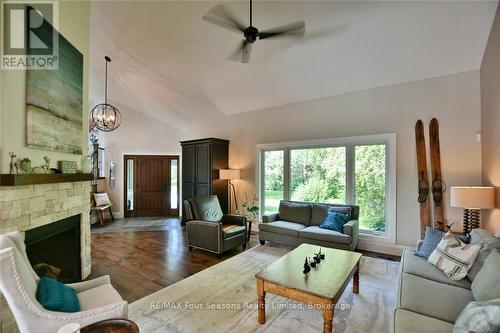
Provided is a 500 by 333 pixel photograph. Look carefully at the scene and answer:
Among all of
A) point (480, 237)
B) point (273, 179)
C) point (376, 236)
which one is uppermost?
point (273, 179)

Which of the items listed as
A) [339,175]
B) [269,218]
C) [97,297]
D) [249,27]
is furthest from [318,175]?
[97,297]

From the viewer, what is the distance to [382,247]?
159 inches

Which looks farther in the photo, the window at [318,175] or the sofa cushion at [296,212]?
the window at [318,175]

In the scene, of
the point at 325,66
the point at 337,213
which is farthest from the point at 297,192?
the point at 325,66

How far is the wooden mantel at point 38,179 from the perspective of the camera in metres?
1.87

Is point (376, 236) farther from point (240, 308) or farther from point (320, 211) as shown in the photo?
point (240, 308)

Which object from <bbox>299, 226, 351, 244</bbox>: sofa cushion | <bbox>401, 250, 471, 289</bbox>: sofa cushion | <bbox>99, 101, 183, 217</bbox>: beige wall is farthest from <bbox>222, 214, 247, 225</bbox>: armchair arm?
<bbox>99, 101, 183, 217</bbox>: beige wall

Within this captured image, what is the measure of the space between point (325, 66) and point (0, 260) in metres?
4.32

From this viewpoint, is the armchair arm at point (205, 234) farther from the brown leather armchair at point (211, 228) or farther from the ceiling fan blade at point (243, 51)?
the ceiling fan blade at point (243, 51)

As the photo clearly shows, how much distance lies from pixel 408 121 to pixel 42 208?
5.16 m

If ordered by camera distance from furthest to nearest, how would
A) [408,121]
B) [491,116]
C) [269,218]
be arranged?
[269,218] < [408,121] < [491,116]

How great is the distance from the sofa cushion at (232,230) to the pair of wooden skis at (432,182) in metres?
2.99

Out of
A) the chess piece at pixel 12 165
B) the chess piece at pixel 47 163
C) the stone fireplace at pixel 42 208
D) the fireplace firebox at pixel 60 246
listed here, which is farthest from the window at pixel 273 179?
the chess piece at pixel 12 165

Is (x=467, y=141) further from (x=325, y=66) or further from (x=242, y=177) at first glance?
(x=242, y=177)
